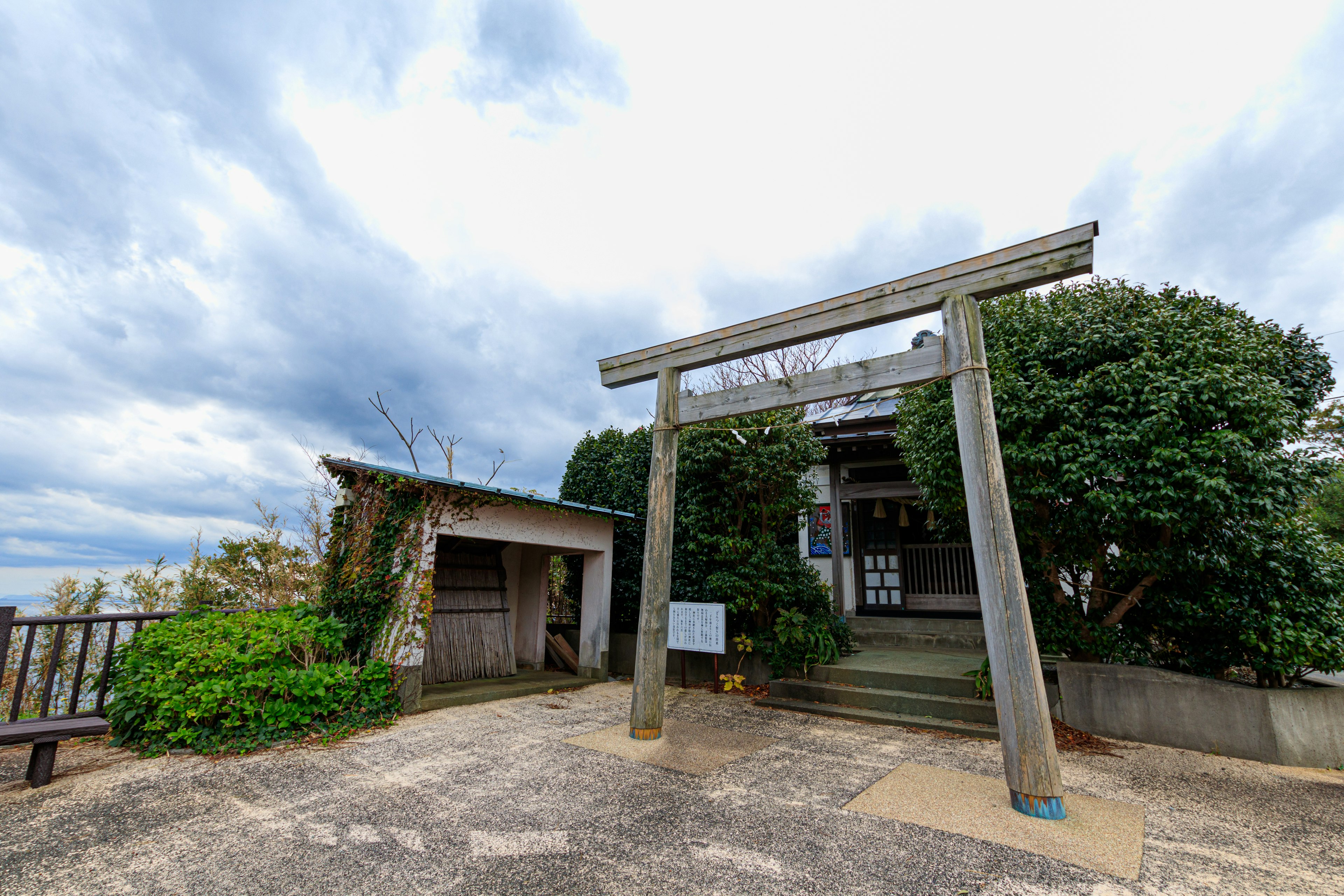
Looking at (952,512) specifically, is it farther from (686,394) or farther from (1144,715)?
(686,394)

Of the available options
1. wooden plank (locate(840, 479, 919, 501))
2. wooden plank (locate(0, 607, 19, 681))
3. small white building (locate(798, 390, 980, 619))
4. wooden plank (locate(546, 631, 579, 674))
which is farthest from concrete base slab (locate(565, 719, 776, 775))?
wooden plank (locate(840, 479, 919, 501))

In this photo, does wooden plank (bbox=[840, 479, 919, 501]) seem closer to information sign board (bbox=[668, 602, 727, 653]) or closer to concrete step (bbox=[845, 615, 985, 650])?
concrete step (bbox=[845, 615, 985, 650])

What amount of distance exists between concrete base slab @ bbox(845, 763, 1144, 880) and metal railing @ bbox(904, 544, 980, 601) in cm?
628

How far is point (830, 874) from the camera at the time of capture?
2627mm

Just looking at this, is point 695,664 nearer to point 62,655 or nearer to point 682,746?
point 682,746

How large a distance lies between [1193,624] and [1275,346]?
2.50 metres

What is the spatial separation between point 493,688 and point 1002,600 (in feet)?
18.4

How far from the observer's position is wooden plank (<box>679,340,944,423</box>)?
157 inches

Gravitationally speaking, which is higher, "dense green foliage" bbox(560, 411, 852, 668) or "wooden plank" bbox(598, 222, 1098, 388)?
"wooden plank" bbox(598, 222, 1098, 388)

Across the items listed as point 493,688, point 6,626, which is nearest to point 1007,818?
point 493,688

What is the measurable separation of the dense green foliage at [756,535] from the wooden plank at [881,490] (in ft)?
6.23

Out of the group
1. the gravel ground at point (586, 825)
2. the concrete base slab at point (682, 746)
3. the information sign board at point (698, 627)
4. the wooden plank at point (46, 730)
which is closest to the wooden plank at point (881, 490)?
the information sign board at point (698, 627)

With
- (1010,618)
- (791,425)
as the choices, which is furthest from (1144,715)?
(791,425)

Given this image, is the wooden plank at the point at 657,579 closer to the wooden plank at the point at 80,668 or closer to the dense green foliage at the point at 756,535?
the dense green foliage at the point at 756,535
